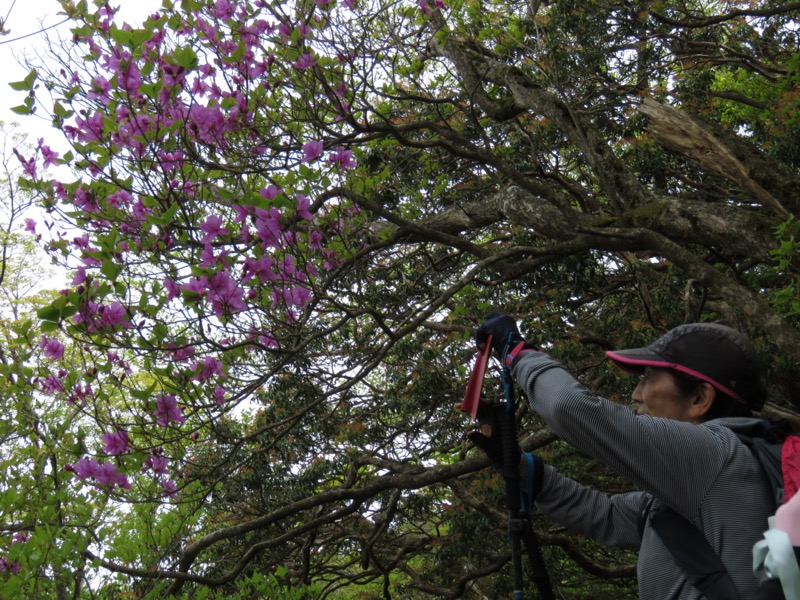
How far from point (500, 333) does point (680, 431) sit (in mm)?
511

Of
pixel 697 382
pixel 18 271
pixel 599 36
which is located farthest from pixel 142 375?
pixel 697 382

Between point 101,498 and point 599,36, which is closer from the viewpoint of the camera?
point 101,498

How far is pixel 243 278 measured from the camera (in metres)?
3.37

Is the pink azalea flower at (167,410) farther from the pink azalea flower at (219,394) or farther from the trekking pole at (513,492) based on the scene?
the trekking pole at (513,492)

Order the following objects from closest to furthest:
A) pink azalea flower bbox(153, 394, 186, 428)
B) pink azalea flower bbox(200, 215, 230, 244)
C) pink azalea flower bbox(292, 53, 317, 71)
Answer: pink azalea flower bbox(200, 215, 230, 244), pink azalea flower bbox(153, 394, 186, 428), pink azalea flower bbox(292, 53, 317, 71)

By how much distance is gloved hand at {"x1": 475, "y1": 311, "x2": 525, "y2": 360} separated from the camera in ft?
6.30

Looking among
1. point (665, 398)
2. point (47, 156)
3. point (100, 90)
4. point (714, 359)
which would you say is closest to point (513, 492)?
point (665, 398)

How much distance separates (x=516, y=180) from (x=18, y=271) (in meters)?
11.9

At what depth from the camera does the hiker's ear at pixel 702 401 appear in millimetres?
1796

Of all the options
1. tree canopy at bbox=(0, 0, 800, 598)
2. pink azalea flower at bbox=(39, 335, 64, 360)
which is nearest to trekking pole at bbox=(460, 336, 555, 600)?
tree canopy at bbox=(0, 0, 800, 598)

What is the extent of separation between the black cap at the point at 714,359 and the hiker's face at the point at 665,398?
1.3 inches

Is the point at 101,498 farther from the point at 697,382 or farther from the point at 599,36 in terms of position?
the point at 599,36

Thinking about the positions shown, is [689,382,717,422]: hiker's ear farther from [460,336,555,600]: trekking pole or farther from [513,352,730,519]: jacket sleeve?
[460,336,555,600]: trekking pole

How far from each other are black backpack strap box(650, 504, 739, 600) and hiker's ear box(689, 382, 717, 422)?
0.24 metres
